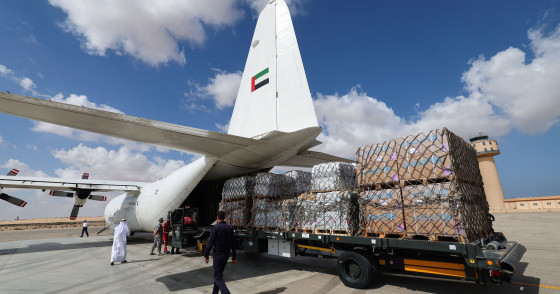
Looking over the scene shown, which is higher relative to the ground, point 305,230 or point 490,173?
point 490,173

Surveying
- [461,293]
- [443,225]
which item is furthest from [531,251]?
[443,225]

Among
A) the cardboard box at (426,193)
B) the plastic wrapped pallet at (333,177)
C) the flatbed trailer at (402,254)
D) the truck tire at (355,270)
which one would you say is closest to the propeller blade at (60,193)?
the flatbed trailer at (402,254)

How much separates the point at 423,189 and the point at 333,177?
7.15 feet

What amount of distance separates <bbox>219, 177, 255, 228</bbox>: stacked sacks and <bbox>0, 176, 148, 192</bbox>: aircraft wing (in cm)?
907

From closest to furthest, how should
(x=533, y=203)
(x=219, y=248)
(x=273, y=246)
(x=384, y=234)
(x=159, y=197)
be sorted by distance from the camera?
(x=219, y=248) → (x=384, y=234) → (x=273, y=246) → (x=159, y=197) → (x=533, y=203)

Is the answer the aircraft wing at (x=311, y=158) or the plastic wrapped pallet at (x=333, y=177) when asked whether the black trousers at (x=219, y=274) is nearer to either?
the plastic wrapped pallet at (x=333, y=177)

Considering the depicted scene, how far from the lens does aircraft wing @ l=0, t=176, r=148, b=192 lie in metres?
14.5

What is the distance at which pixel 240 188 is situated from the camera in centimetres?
948

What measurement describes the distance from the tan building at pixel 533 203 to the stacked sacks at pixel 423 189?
32.4 meters

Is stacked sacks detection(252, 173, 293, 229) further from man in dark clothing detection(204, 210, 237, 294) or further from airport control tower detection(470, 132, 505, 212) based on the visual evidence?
airport control tower detection(470, 132, 505, 212)

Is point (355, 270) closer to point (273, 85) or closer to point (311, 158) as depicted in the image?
point (311, 158)

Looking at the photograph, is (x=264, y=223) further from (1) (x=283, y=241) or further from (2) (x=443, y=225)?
(2) (x=443, y=225)

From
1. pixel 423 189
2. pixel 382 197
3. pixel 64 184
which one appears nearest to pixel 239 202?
pixel 382 197

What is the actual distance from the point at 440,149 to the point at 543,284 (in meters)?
4.21
